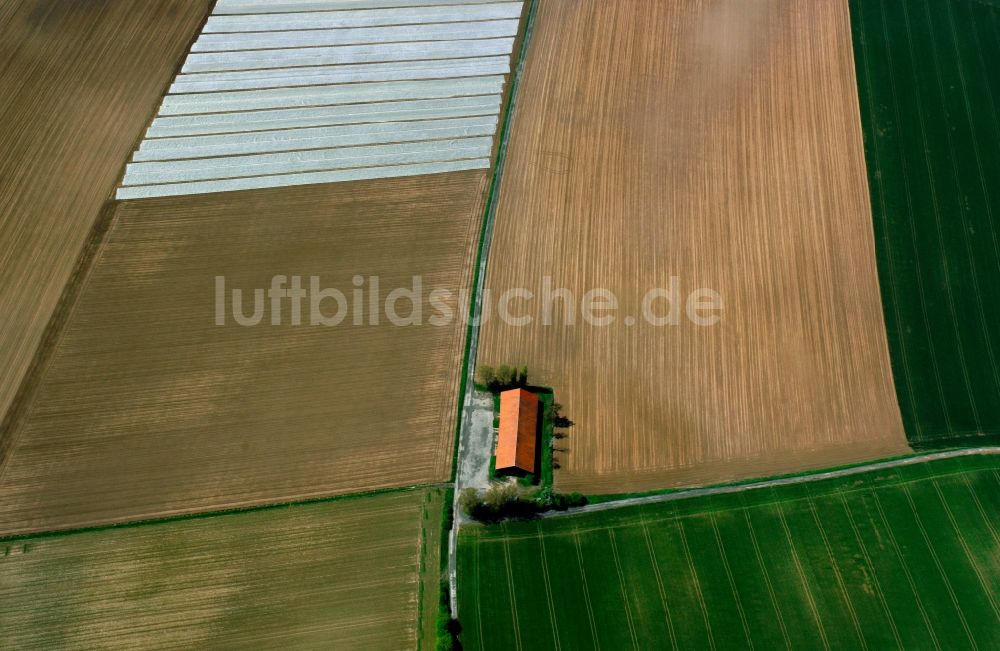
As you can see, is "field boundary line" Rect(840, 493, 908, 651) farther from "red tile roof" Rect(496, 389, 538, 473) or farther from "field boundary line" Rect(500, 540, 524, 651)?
"field boundary line" Rect(500, 540, 524, 651)

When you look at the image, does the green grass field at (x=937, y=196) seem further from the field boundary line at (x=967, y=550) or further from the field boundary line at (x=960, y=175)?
the field boundary line at (x=967, y=550)

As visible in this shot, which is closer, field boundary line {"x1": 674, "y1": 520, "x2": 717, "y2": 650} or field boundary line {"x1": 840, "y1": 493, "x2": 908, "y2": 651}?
field boundary line {"x1": 674, "y1": 520, "x2": 717, "y2": 650}

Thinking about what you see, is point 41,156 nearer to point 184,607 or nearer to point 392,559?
point 184,607

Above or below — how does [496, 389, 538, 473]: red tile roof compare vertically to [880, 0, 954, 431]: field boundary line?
below

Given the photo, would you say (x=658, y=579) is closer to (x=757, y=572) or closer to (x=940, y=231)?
(x=757, y=572)

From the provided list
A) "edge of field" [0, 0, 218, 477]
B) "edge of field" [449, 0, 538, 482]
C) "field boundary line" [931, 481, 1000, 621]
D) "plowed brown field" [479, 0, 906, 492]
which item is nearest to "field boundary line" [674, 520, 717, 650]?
"plowed brown field" [479, 0, 906, 492]

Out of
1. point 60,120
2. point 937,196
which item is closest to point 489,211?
point 937,196

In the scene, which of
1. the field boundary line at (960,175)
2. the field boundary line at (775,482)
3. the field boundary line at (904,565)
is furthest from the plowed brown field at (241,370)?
the field boundary line at (960,175)
